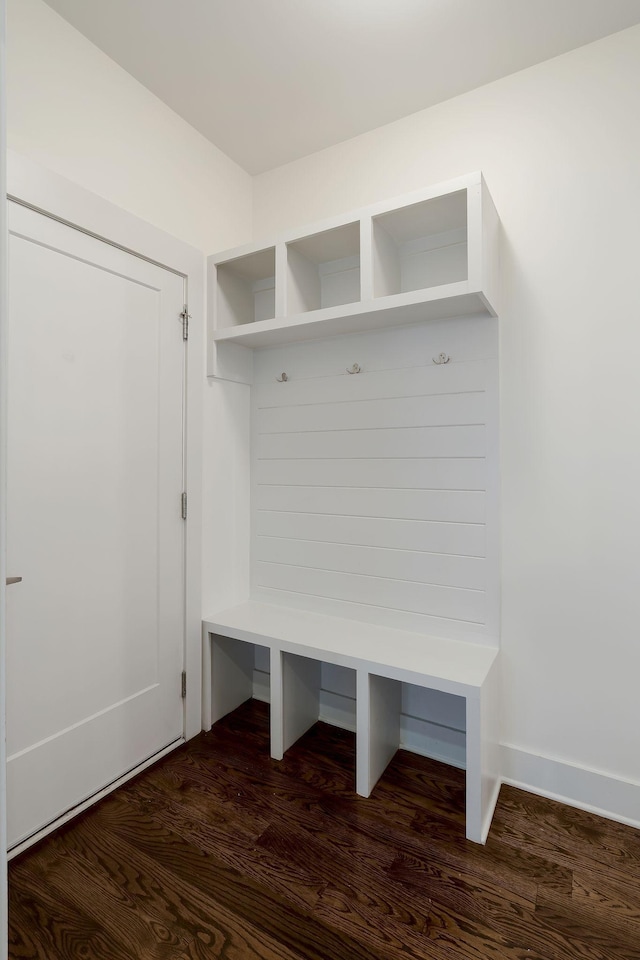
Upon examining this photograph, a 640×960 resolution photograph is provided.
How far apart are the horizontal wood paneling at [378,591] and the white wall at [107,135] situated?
1.59 meters

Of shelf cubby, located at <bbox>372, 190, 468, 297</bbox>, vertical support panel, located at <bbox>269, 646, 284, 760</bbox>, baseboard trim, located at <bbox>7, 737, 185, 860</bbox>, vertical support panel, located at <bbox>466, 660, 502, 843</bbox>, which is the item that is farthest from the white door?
vertical support panel, located at <bbox>466, 660, 502, 843</bbox>

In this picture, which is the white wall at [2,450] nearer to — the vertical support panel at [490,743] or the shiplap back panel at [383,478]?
the vertical support panel at [490,743]

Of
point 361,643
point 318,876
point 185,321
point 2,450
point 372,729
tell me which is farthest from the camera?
point 185,321

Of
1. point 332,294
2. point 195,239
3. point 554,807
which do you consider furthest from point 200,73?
point 554,807

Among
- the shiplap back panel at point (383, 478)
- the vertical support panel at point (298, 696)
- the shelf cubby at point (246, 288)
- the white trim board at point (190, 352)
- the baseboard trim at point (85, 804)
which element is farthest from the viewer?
the shelf cubby at point (246, 288)

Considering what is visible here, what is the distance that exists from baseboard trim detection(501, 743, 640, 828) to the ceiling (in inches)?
102

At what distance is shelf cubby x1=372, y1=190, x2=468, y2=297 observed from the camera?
1.87m

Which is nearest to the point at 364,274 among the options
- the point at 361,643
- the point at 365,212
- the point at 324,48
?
the point at 365,212

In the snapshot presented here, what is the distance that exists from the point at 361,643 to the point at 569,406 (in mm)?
A: 1201

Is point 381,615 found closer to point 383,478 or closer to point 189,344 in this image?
point 383,478

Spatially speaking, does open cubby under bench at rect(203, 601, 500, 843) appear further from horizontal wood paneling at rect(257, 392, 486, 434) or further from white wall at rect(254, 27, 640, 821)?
horizontal wood paneling at rect(257, 392, 486, 434)

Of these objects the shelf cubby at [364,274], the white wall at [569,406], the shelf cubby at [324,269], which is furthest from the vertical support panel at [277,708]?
the shelf cubby at [324,269]

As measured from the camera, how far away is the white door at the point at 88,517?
160 cm

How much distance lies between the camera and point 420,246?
6.85 feet
